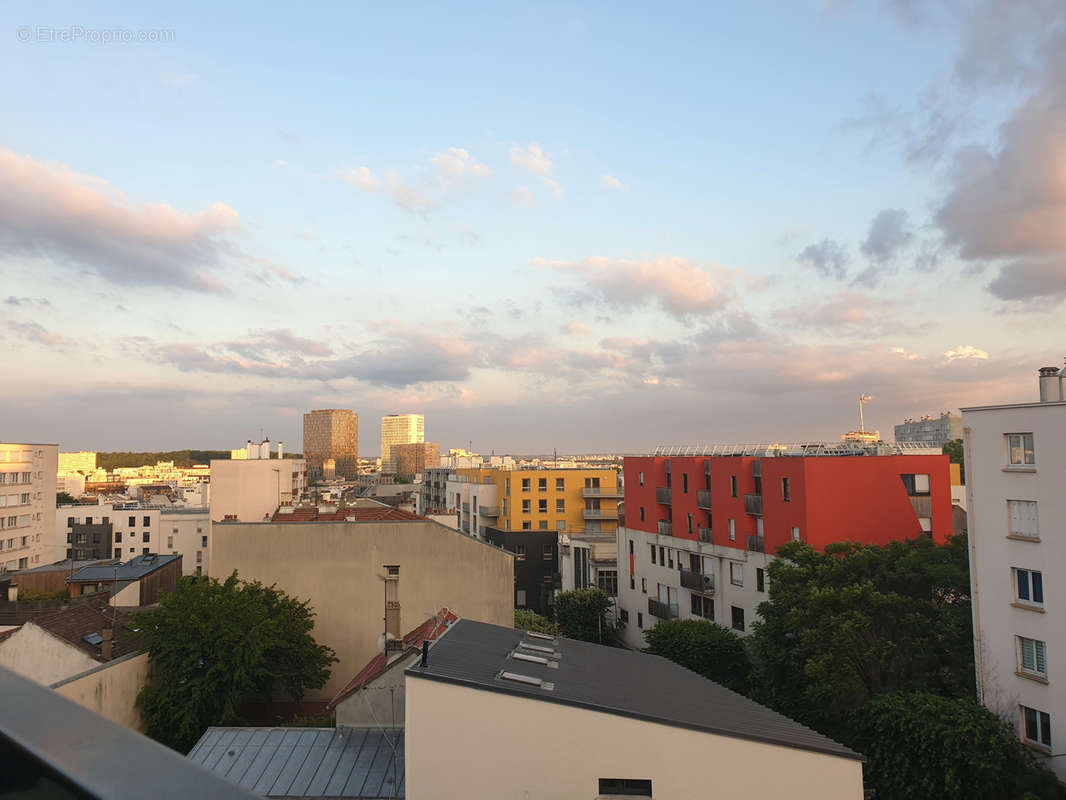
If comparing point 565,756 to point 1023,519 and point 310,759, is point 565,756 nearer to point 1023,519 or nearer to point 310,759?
point 310,759

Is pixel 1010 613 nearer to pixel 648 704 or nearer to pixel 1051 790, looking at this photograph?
pixel 1051 790

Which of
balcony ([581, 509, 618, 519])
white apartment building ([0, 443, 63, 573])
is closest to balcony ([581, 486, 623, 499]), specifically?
balcony ([581, 509, 618, 519])

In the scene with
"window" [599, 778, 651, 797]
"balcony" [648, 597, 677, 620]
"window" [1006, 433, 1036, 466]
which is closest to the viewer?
"window" [599, 778, 651, 797]

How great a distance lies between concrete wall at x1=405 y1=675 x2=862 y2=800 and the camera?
14227mm

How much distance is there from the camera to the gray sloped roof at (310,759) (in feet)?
56.9

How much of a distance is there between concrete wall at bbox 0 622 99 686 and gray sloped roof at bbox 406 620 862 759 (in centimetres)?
1878

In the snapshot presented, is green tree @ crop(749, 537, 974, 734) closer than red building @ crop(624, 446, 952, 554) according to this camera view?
Yes

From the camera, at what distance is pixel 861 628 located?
28250mm

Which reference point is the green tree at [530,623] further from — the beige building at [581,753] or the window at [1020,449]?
the beige building at [581,753]

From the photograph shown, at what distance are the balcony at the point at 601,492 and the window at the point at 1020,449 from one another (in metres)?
59.4

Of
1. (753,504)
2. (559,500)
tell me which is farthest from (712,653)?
(559,500)

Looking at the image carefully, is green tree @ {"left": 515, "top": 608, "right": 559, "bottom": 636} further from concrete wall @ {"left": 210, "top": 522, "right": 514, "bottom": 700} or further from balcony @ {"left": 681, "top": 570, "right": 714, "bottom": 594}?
concrete wall @ {"left": 210, "top": 522, "right": 514, "bottom": 700}

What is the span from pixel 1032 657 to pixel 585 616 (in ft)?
113

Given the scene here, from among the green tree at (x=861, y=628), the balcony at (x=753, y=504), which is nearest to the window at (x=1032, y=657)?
the green tree at (x=861, y=628)
